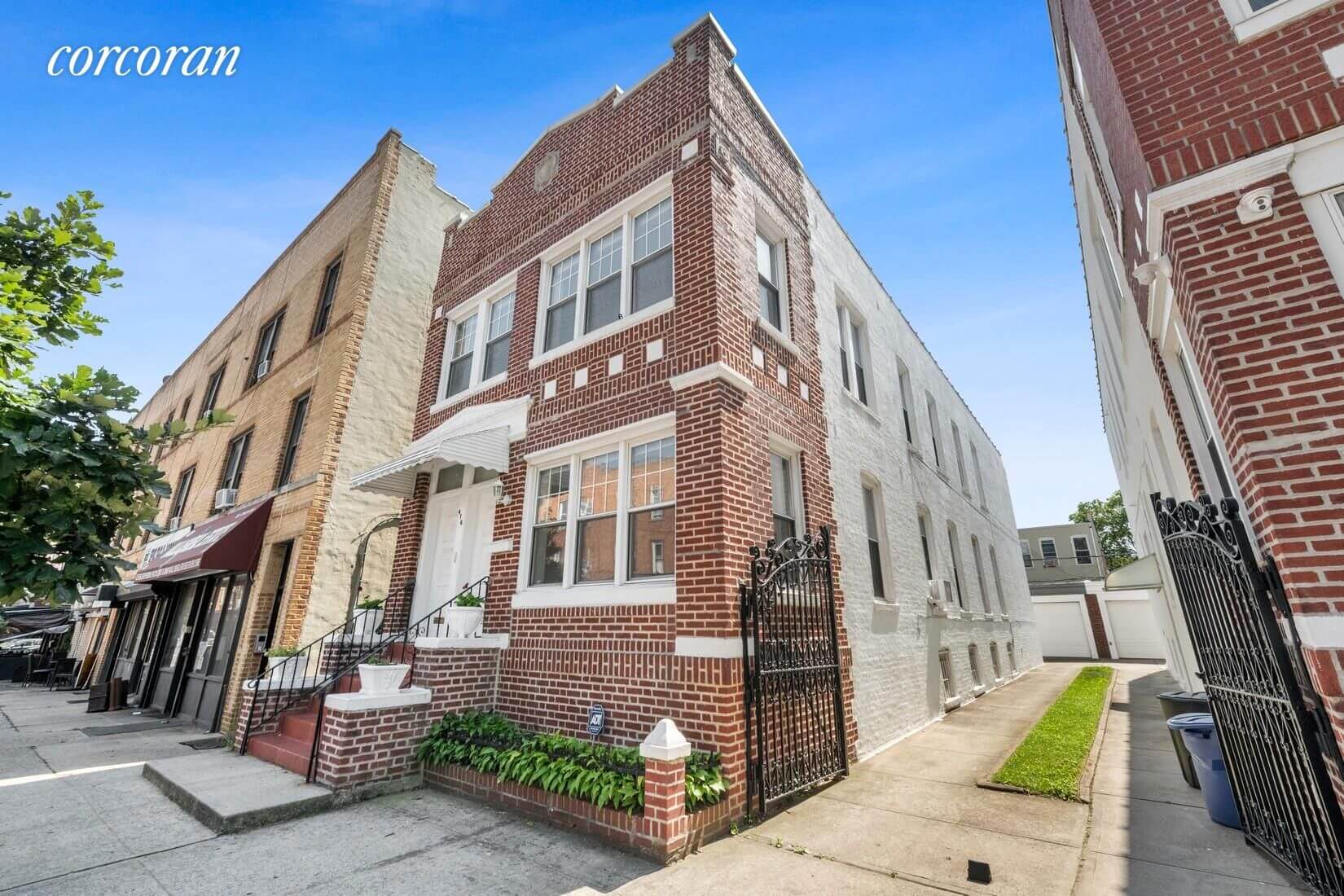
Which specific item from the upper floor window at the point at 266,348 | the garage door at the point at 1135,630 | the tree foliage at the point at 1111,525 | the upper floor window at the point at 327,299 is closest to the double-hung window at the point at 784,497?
the upper floor window at the point at 327,299

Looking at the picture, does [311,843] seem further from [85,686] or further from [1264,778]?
[85,686]

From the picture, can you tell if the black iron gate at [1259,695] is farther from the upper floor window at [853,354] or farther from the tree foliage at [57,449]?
the tree foliage at [57,449]

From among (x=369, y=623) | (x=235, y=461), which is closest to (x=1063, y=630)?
(x=369, y=623)

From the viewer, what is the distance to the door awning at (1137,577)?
34.7ft

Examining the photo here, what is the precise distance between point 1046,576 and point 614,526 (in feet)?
125

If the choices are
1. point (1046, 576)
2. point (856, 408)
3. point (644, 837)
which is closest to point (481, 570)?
point (644, 837)

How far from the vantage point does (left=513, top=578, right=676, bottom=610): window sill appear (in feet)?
21.6

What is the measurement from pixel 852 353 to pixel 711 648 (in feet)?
24.8

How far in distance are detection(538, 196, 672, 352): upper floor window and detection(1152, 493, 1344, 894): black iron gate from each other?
19.7ft

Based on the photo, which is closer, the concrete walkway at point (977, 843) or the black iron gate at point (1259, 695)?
the black iron gate at point (1259, 695)

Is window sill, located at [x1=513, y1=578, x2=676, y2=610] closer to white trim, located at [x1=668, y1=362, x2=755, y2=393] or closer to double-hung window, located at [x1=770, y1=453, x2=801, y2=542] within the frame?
double-hung window, located at [x1=770, y1=453, x2=801, y2=542]

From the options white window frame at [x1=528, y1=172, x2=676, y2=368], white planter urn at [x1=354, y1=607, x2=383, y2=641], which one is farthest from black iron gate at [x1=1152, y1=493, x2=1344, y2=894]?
white planter urn at [x1=354, y1=607, x2=383, y2=641]

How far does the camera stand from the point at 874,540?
10.3 m

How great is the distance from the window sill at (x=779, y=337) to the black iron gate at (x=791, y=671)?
9.17 ft
